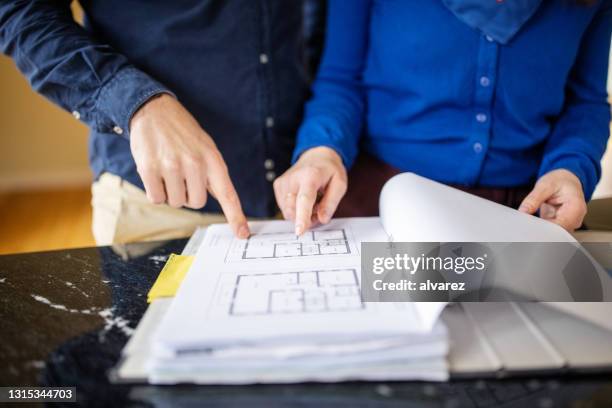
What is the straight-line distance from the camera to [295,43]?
0.84 metres

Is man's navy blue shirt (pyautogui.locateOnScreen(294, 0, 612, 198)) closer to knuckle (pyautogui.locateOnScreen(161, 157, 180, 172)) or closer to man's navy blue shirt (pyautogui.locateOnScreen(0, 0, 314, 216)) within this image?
man's navy blue shirt (pyautogui.locateOnScreen(0, 0, 314, 216))

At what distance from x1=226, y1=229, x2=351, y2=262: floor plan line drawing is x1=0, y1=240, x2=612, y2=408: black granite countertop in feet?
0.37

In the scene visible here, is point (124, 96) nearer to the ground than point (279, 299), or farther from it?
farther from it

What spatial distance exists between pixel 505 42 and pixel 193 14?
1.54 feet

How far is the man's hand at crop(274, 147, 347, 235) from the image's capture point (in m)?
0.60

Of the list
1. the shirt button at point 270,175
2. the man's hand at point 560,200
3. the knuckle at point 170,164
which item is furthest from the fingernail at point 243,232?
the man's hand at point 560,200

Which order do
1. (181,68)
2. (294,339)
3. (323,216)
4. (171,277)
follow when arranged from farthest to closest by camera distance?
(181,68), (323,216), (171,277), (294,339)

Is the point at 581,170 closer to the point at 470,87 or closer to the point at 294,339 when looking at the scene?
the point at 470,87

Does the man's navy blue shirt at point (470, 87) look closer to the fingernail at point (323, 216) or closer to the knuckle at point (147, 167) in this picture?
the fingernail at point (323, 216)

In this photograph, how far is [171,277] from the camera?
531 mm

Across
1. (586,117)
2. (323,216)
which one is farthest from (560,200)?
(323,216)

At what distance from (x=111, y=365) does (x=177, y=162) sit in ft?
0.80

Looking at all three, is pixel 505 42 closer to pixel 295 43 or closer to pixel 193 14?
pixel 295 43

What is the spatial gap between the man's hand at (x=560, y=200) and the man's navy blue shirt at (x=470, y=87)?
4cm
